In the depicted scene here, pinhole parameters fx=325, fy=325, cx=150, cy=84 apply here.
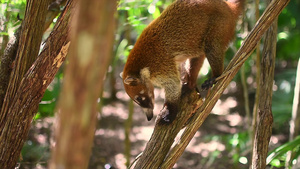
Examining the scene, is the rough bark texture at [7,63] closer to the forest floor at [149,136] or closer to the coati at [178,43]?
the coati at [178,43]

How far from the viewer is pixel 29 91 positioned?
2883 millimetres

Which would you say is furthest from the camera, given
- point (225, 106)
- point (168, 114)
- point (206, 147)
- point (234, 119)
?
point (225, 106)

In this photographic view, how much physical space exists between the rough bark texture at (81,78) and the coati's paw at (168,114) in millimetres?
2108

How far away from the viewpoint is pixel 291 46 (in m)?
2.71

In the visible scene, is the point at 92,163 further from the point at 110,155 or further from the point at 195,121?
the point at 195,121

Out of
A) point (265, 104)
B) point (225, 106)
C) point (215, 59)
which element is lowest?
point (225, 106)

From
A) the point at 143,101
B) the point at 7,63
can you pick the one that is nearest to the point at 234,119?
the point at 143,101

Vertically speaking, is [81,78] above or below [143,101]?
above

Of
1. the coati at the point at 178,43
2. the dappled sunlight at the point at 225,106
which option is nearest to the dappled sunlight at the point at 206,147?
the dappled sunlight at the point at 225,106

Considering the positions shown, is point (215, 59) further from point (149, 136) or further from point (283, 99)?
point (149, 136)

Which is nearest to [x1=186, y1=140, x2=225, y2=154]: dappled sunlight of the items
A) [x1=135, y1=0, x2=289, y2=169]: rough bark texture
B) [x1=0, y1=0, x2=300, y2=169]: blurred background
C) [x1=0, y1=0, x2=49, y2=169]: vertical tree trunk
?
[x1=0, y1=0, x2=300, y2=169]: blurred background

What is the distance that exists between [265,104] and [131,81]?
1.60 metres

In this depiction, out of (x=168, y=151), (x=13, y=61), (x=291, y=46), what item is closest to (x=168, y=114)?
(x=168, y=151)

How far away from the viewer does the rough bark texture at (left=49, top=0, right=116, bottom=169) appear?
1.11m
